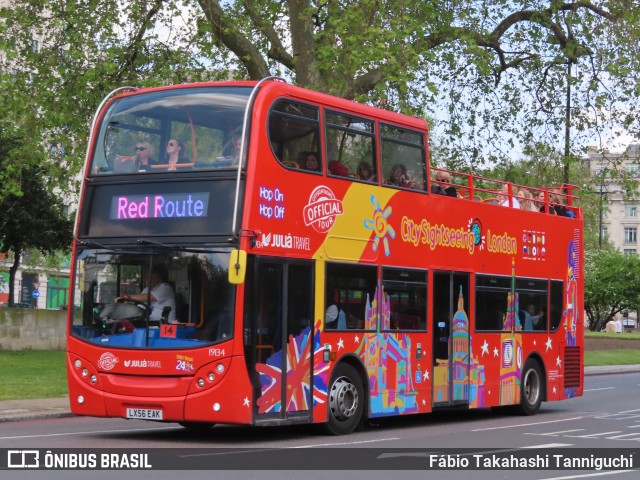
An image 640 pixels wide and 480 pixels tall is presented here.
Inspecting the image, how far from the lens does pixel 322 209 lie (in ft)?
52.1

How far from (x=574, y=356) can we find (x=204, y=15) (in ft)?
43.3

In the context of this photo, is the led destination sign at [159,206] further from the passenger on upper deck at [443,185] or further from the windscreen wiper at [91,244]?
the passenger on upper deck at [443,185]

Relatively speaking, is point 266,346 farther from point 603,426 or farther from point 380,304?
point 603,426

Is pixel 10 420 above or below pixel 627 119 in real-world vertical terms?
below

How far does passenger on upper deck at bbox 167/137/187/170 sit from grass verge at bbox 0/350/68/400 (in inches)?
342

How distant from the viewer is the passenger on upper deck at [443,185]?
18.8 meters

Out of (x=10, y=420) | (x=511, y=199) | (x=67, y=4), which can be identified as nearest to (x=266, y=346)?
(x=10, y=420)

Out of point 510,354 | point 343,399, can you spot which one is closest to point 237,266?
point 343,399

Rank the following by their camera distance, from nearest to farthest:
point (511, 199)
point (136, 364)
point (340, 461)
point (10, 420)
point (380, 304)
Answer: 1. point (340, 461)
2. point (136, 364)
3. point (380, 304)
4. point (10, 420)
5. point (511, 199)

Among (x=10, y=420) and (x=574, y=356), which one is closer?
(x=10, y=420)

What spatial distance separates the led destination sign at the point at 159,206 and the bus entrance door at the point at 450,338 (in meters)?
5.22

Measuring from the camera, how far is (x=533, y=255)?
21.6 m

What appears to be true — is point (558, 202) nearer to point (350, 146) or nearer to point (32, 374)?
point (350, 146)

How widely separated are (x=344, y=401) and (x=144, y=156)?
13.9ft
